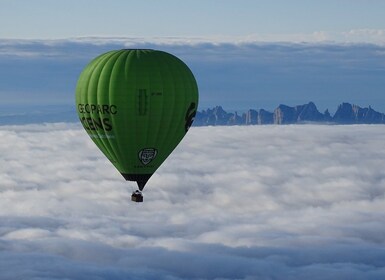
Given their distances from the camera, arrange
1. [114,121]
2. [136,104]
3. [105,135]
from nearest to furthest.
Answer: [136,104] < [114,121] < [105,135]

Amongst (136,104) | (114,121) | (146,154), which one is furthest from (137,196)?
(136,104)

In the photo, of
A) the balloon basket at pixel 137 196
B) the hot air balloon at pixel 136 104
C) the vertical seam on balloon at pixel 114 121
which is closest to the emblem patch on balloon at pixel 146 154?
the hot air balloon at pixel 136 104

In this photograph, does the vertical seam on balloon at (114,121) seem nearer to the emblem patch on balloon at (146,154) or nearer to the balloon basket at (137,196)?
the emblem patch on balloon at (146,154)

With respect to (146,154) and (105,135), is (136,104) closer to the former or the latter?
(105,135)

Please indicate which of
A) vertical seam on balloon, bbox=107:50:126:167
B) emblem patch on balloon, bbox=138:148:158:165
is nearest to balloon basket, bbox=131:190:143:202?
emblem patch on balloon, bbox=138:148:158:165

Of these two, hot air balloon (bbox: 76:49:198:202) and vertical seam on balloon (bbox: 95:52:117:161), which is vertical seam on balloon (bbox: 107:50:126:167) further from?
vertical seam on balloon (bbox: 95:52:117:161)

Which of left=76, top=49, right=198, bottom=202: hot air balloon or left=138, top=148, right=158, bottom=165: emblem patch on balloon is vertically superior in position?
left=76, top=49, right=198, bottom=202: hot air balloon

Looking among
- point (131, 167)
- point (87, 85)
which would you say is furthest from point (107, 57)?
point (131, 167)
